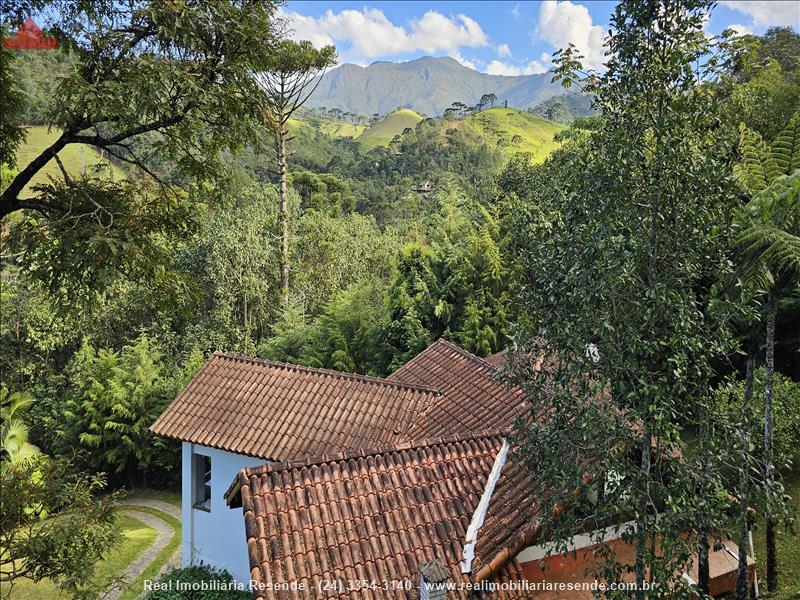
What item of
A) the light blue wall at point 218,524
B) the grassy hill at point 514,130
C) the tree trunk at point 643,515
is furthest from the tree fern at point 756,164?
the grassy hill at point 514,130

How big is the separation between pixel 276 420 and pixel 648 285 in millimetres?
7589

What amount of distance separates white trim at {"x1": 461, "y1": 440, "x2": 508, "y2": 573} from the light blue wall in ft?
14.3

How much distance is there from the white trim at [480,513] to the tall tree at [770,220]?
3.02 metres

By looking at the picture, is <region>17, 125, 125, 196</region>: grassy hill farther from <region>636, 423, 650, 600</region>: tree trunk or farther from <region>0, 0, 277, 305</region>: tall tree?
<region>636, 423, 650, 600</region>: tree trunk

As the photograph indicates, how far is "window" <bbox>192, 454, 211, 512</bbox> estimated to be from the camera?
10.7 meters

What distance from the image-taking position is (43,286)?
5.97 meters

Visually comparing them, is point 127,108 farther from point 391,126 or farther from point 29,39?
point 391,126

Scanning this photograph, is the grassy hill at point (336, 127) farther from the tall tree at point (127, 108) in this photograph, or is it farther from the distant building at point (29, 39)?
the distant building at point (29, 39)

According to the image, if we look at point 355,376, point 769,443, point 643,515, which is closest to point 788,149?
point 769,443

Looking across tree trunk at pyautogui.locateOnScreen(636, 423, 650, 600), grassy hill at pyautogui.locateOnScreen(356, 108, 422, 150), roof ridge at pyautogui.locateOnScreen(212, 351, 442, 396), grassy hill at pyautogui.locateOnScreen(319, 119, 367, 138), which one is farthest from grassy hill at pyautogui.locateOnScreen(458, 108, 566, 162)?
tree trunk at pyautogui.locateOnScreen(636, 423, 650, 600)

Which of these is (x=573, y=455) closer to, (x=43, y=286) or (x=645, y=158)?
(x=645, y=158)

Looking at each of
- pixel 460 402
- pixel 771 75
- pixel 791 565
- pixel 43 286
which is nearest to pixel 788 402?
pixel 791 565

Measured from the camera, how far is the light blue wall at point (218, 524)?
988cm

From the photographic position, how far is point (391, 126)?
12638 cm
